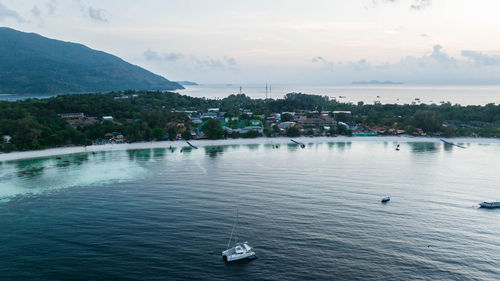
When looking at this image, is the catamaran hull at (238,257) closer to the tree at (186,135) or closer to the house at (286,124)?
the tree at (186,135)

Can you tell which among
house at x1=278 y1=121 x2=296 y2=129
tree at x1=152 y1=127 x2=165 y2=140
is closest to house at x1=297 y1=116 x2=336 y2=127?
house at x1=278 y1=121 x2=296 y2=129

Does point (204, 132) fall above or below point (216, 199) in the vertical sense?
above

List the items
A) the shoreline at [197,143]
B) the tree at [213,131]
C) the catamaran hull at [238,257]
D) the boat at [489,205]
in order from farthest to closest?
1. the tree at [213,131]
2. the shoreline at [197,143]
3. the boat at [489,205]
4. the catamaran hull at [238,257]

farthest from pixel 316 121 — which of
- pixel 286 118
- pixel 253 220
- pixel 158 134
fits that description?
pixel 253 220

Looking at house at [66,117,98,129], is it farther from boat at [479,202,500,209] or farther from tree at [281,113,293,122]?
boat at [479,202,500,209]

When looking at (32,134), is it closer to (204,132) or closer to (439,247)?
(204,132)

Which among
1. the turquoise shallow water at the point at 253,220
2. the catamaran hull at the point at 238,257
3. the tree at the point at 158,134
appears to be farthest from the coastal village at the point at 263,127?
the catamaran hull at the point at 238,257

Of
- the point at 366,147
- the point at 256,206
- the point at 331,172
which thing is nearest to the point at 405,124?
the point at 366,147

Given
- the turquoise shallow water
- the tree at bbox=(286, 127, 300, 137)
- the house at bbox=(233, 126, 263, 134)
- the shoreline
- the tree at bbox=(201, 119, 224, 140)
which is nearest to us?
the turquoise shallow water
